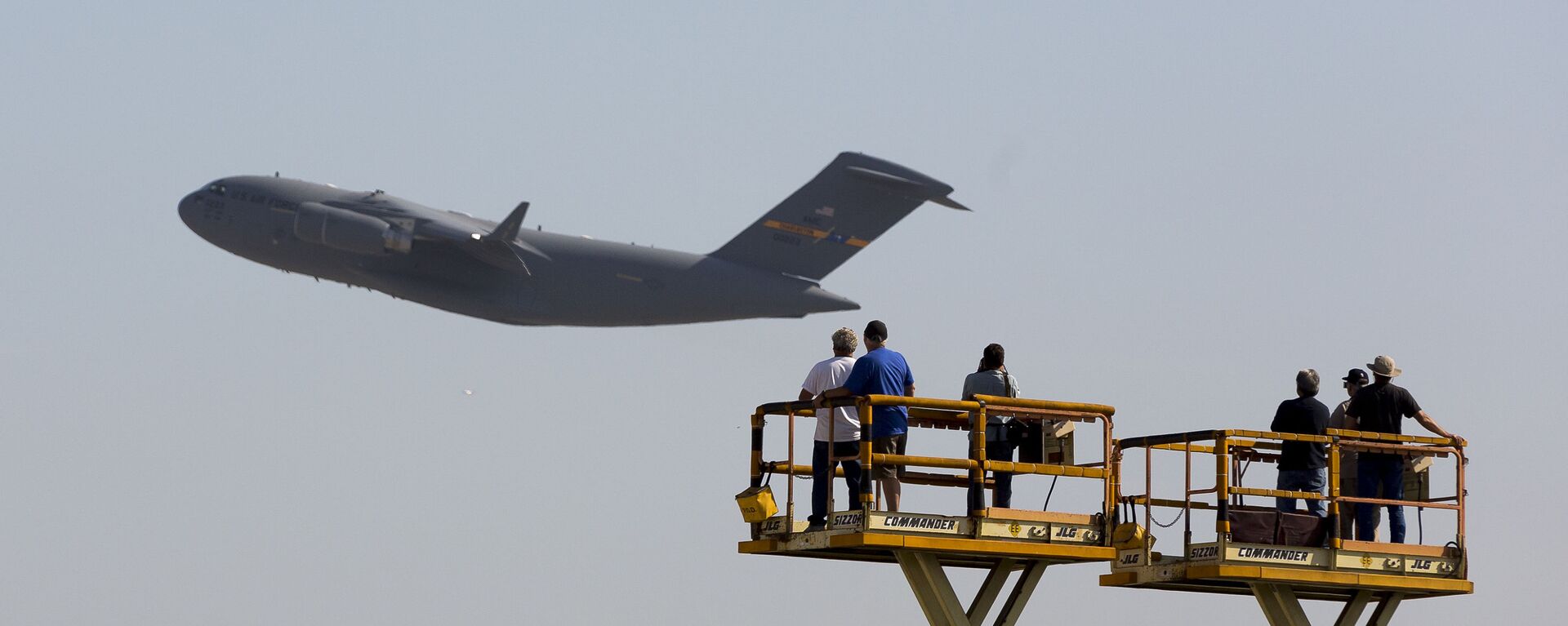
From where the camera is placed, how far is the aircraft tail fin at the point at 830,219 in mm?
46719

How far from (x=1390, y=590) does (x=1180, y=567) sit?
5.49ft

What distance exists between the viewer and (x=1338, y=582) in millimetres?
13695

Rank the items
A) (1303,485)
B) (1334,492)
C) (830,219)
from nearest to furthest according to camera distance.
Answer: (1334,492), (1303,485), (830,219)

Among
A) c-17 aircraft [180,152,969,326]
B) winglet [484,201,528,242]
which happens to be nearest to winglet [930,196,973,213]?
c-17 aircraft [180,152,969,326]

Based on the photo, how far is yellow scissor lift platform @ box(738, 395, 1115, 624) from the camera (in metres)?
12.8

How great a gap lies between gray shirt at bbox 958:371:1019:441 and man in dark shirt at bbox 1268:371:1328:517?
1.83 metres

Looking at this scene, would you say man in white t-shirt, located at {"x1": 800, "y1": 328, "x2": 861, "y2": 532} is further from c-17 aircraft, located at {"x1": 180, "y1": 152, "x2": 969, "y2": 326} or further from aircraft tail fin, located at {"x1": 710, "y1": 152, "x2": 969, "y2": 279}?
aircraft tail fin, located at {"x1": 710, "y1": 152, "x2": 969, "y2": 279}

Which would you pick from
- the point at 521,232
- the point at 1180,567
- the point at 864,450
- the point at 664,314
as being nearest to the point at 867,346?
the point at 864,450

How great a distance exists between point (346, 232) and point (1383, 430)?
33.1 metres

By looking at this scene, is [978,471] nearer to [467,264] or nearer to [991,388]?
[991,388]

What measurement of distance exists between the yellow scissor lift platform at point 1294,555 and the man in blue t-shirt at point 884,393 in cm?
159

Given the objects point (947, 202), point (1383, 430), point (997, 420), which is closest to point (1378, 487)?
point (1383, 430)

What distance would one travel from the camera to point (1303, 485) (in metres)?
14.1

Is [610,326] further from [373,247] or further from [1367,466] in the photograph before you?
[1367,466]
